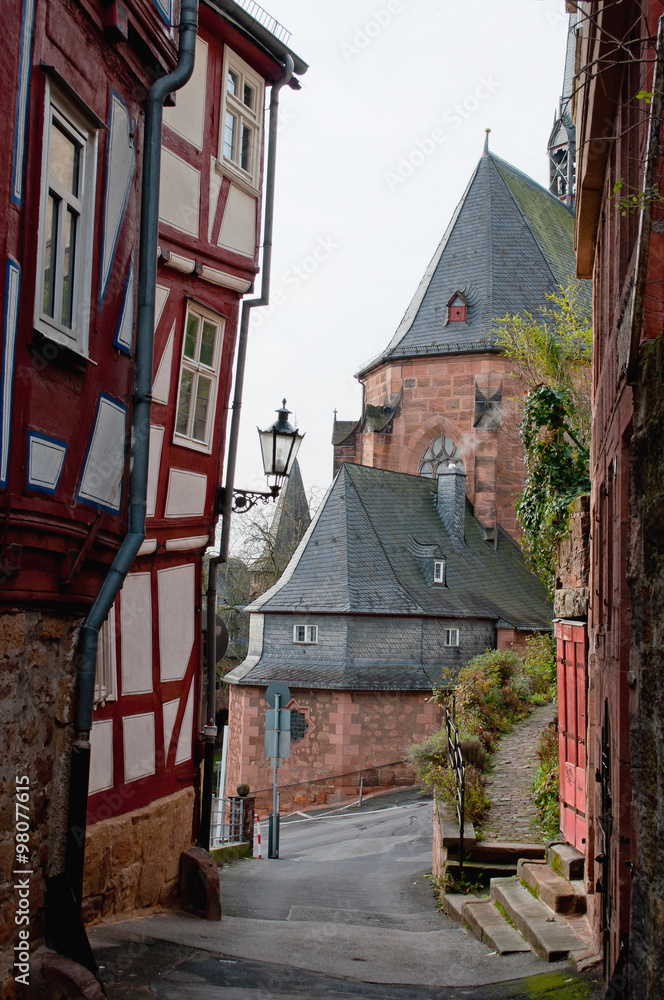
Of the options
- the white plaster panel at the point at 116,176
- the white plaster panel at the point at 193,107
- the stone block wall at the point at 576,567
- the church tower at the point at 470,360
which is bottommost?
the stone block wall at the point at 576,567

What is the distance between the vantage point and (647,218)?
4.26 metres

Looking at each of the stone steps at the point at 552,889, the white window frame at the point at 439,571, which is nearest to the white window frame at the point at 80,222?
the stone steps at the point at 552,889

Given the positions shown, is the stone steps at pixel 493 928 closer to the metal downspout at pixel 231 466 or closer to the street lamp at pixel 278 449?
the metal downspout at pixel 231 466

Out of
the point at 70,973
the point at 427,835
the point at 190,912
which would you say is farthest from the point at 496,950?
the point at 427,835

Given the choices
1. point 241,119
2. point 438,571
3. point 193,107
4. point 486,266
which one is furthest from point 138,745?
point 486,266

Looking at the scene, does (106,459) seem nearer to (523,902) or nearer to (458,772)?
(523,902)

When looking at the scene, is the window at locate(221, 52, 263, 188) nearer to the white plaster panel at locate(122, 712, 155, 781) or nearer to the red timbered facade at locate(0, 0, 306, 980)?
the red timbered facade at locate(0, 0, 306, 980)

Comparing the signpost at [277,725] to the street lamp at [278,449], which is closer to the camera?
the street lamp at [278,449]

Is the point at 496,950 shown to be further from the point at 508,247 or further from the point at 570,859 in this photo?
the point at 508,247

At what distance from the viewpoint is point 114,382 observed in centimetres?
610

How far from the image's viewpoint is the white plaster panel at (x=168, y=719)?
8.86 metres

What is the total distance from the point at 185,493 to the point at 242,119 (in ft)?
12.4

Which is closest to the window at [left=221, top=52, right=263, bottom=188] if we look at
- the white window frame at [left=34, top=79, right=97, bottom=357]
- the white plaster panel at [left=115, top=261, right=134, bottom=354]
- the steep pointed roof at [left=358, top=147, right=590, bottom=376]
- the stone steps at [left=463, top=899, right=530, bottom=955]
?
the white plaster panel at [left=115, top=261, right=134, bottom=354]

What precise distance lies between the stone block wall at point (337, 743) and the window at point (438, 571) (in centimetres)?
434
